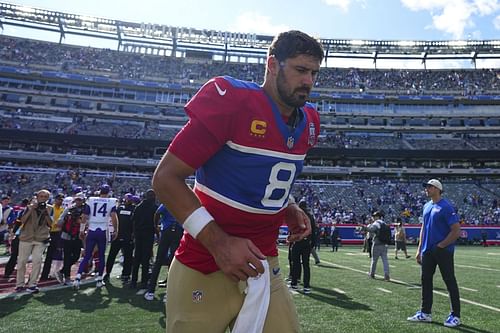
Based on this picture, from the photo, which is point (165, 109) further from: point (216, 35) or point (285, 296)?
point (285, 296)

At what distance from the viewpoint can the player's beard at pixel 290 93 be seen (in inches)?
79.6

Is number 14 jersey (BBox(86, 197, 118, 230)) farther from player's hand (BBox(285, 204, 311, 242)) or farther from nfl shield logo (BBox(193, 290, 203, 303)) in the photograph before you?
nfl shield logo (BBox(193, 290, 203, 303))

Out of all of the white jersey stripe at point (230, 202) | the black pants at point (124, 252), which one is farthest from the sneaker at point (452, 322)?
the black pants at point (124, 252)

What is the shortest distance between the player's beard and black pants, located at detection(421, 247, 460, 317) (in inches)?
217

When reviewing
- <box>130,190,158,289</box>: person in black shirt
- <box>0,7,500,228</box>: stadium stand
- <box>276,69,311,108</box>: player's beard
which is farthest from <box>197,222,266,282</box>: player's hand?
<box>0,7,500,228</box>: stadium stand

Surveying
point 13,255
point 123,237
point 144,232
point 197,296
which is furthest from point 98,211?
point 197,296

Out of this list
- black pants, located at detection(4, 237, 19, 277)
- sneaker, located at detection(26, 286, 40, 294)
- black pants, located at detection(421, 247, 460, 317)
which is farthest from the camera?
black pants, located at detection(4, 237, 19, 277)

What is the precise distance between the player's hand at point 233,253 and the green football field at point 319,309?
438 centimetres

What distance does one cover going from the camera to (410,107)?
5503cm

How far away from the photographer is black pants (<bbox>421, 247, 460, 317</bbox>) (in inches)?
242

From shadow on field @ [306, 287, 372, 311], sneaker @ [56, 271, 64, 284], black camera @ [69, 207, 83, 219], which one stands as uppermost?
black camera @ [69, 207, 83, 219]

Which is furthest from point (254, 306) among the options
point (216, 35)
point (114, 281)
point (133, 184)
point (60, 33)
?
point (60, 33)

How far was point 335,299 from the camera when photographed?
8.00 metres

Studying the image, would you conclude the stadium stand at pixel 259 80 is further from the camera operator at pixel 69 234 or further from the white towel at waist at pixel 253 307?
the white towel at waist at pixel 253 307
